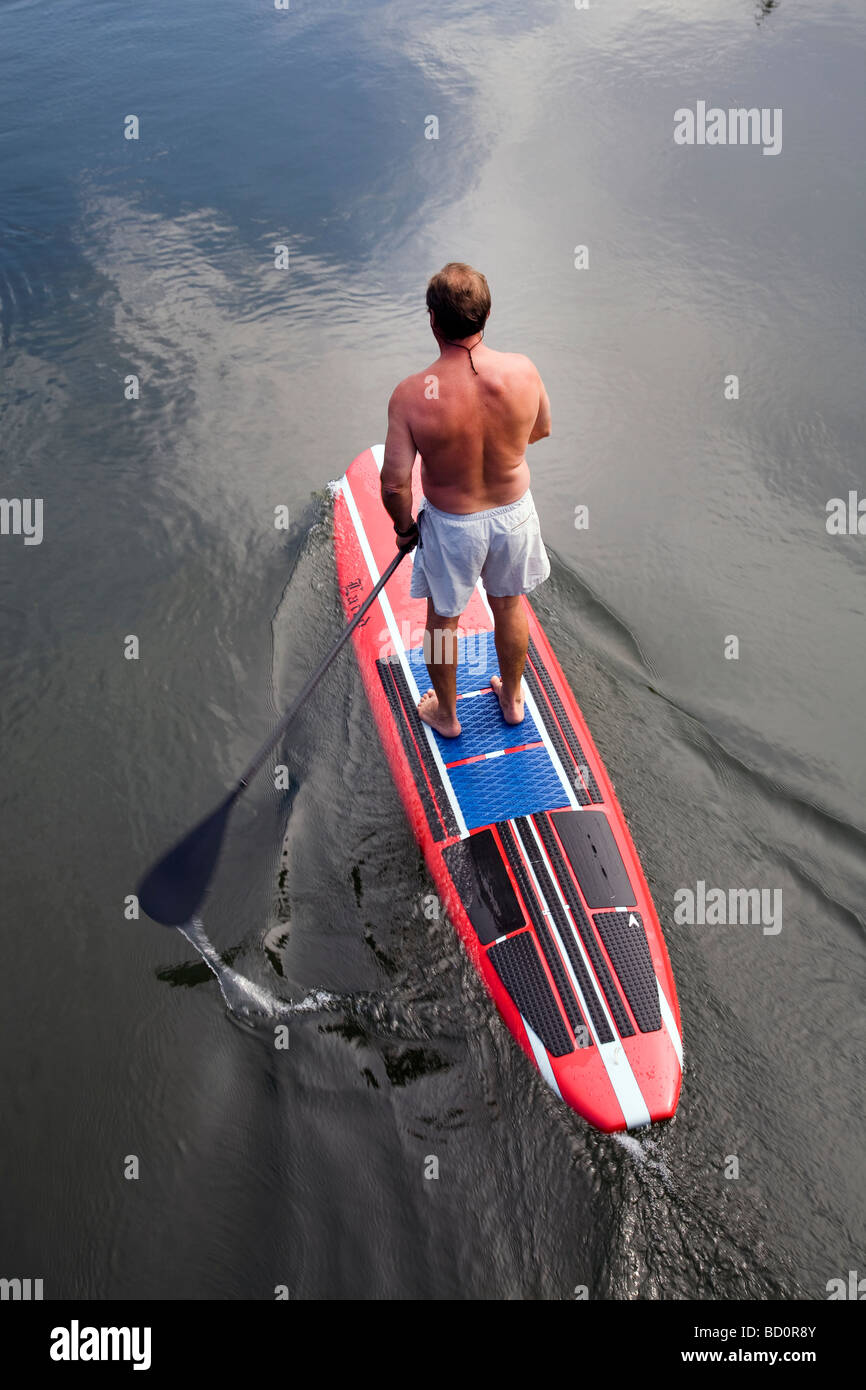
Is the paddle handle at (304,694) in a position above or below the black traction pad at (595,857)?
above

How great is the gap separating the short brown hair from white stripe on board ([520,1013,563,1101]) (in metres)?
2.57

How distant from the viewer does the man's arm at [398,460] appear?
3111 millimetres

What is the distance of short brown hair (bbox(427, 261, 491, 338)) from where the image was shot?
284 centimetres

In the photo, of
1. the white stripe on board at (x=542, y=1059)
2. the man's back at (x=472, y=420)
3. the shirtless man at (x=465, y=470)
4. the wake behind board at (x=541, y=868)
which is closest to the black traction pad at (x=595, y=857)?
the wake behind board at (x=541, y=868)

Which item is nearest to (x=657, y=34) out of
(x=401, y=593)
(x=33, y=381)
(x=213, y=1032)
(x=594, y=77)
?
(x=594, y=77)

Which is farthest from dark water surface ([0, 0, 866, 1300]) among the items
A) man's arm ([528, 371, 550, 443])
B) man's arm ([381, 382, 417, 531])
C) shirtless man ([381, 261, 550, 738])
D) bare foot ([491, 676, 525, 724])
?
man's arm ([528, 371, 550, 443])

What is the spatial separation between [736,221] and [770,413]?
2.58 meters

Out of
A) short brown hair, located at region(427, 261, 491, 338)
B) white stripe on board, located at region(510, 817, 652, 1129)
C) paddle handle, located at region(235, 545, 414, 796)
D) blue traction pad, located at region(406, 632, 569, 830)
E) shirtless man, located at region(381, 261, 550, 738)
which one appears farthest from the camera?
paddle handle, located at region(235, 545, 414, 796)

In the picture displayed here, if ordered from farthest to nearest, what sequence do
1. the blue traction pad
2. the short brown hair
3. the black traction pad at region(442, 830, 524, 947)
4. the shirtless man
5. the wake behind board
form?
the blue traction pad → the black traction pad at region(442, 830, 524, 947) → the wake behind board → the shirtless man → the short brown hair

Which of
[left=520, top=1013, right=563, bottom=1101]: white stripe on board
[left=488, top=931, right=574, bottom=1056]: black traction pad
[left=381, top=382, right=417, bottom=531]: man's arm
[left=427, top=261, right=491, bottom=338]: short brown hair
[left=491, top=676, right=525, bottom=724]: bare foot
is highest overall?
[left=427, top=261, right=491, bottom=338]: short brown hair

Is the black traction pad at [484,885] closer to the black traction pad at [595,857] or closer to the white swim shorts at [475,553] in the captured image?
the black traction pad at [595,857]

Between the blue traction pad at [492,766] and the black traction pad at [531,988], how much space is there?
57 centimetres

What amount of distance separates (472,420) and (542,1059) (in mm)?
2386

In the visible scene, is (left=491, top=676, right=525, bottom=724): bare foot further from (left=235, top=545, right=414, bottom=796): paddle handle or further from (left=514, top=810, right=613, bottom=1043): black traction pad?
(left=235, top=545, right=414, bottom=796): paddle handle
